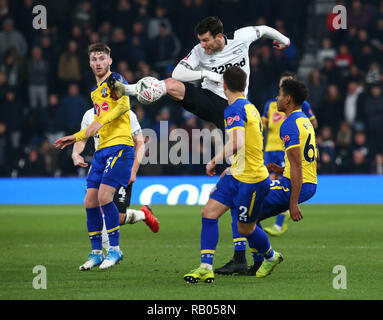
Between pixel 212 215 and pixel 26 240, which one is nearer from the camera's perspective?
pixel 212 215

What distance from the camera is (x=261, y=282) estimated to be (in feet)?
23.8

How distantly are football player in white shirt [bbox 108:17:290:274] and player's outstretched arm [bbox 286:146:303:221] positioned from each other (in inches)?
30.9

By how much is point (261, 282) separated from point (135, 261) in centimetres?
192

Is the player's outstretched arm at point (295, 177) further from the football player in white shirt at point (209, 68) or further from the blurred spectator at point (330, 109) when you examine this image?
the blurred spectator at point (330, 109)

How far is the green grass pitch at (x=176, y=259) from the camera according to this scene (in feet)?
21.7

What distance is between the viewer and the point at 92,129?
26.1ft

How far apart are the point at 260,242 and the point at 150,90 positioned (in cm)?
171

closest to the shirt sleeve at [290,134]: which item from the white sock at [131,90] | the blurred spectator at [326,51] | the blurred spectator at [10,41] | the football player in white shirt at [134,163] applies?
the white sock at [131,90]

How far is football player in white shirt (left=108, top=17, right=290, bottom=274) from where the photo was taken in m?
7.82

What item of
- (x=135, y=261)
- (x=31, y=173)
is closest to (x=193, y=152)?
(x=31, y=173)

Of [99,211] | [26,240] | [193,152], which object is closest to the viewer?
[99,211]

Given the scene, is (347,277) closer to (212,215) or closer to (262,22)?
(212,215)

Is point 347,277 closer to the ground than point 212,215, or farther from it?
closer to the ground

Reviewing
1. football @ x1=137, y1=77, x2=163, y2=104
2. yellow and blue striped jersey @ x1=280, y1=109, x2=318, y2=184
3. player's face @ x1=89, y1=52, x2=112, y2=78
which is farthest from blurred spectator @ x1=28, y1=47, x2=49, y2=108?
yellow and blue striped jersey @ x1=280, y1=109, x2=318, y2=184
